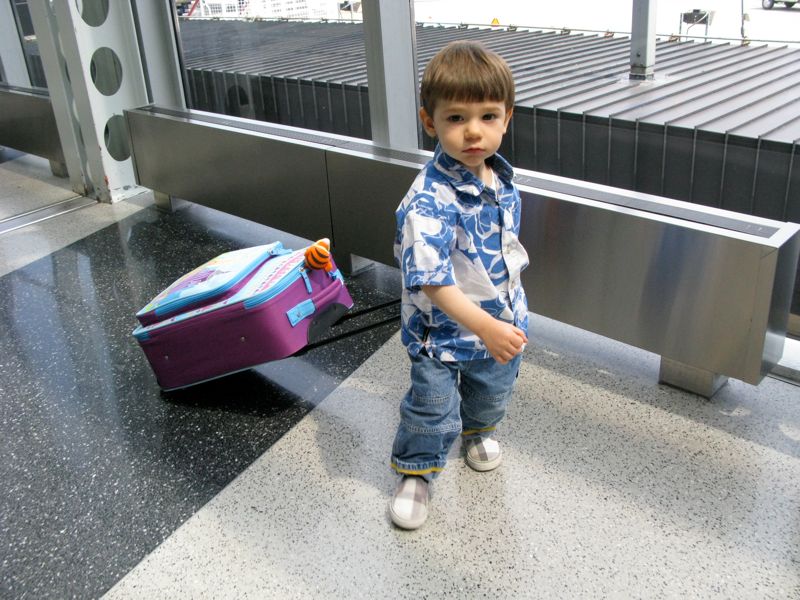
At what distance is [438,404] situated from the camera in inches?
69.4

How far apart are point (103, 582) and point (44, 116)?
11.7 ft

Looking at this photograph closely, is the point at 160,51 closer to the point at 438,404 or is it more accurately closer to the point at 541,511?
the point at 438,404

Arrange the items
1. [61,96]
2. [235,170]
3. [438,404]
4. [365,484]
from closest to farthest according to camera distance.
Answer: [438,404] → [365,484] → [235,170] → [61,96]

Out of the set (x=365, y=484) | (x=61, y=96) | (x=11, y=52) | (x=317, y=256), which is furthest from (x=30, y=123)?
(x=365, y=484)

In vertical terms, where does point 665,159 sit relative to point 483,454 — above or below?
above

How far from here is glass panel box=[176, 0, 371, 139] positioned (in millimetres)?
3287

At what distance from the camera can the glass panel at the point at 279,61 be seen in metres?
3.29

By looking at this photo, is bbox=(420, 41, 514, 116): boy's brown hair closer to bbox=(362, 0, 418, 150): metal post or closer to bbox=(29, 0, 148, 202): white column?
bbox=(362, 0, 418, 150): metal post

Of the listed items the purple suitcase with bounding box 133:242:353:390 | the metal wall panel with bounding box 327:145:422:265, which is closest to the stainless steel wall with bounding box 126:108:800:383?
the metal wall panel with bounding box 327:145:422:265

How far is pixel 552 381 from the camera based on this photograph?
7.80ft

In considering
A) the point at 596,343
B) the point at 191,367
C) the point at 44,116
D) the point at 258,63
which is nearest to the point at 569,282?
the point at 596,343

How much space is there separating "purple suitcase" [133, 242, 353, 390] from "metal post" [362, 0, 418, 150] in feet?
2.91

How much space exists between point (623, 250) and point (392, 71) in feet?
4.26

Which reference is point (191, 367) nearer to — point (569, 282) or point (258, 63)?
point (569, 282)
